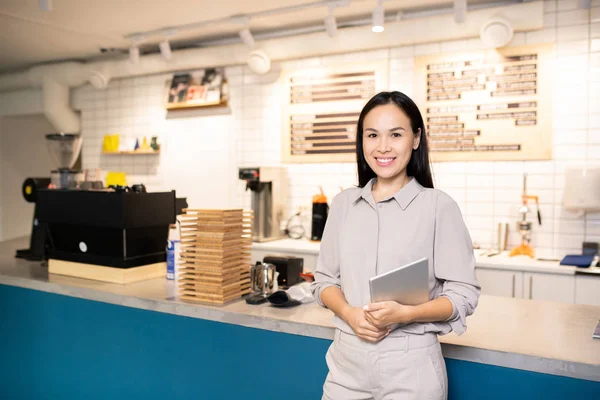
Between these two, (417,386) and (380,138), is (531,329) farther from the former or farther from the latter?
(380,138)

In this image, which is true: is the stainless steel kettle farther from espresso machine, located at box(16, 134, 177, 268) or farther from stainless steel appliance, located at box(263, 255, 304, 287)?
espresso machine, located at box(16, 134, 177, 268)

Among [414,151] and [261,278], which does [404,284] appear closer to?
[414,151]

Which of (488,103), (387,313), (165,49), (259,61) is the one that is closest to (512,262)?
(488,103)

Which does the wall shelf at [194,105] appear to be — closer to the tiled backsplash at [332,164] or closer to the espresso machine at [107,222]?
the tiled backsplash at [332,164]

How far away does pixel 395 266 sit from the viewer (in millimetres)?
1402

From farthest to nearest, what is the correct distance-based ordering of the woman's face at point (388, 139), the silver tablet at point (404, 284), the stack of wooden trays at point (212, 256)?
the stack of wooden trays at point (212, 256) < the woman's face at point (388, 139) < the silver tablet at point (404, 284)

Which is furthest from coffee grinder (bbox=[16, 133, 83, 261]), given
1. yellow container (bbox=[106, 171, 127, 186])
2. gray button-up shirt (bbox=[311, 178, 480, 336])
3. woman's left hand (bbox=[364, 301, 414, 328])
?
woman's left hand (bbox=[364, 301, 414, 328])

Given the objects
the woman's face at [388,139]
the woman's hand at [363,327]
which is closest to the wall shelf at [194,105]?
the woman's face at [388,139]

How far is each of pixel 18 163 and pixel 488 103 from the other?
6.31m

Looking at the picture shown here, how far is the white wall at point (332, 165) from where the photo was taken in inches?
148

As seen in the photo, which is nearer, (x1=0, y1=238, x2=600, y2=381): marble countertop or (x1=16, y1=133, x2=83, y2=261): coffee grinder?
(x1=0, y1=238, x2=600, y2=381): marble countertop

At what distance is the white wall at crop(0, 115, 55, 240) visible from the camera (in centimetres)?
705

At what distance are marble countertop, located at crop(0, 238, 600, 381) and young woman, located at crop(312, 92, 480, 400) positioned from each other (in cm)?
23

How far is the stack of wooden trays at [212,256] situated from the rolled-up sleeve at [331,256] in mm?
606
